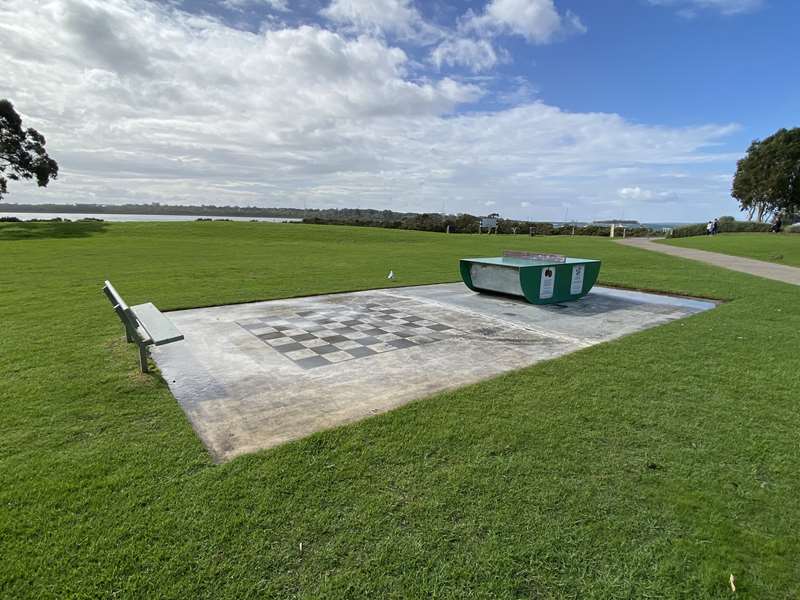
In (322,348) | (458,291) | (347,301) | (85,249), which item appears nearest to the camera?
(322,348)

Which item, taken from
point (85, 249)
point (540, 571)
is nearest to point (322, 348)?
point (540, 571)

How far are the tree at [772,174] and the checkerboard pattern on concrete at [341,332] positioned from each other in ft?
181

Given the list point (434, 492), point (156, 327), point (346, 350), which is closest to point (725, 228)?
point (346, 350)

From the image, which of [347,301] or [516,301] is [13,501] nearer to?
[347,301]

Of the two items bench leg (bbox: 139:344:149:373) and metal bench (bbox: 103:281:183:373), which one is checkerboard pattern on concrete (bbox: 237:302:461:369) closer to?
metal bench (bbox: 103:281:183:373)

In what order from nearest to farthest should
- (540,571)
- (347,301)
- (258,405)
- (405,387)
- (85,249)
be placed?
(540,571) → (258,405) → (405,387) → (347,301) → (85,249)

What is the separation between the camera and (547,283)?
8.23 m

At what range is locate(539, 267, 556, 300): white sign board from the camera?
8117 millimetres

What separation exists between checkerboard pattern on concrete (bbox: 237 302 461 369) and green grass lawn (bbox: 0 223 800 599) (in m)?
1.55

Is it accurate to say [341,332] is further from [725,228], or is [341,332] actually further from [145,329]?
[725,228]

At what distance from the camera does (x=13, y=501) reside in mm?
2385

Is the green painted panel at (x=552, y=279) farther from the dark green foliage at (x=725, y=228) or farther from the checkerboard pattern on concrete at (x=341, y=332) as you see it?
the dark green foliage at (x=725, y=228)

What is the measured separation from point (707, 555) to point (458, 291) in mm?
Result: 7741

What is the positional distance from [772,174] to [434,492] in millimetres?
59055
